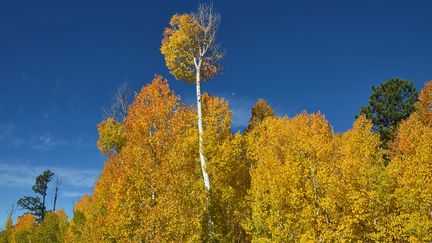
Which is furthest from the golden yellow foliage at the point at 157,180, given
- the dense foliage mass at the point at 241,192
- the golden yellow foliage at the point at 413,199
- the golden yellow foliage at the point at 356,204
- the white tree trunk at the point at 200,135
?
the golden yellow foliage at the point at 413,199

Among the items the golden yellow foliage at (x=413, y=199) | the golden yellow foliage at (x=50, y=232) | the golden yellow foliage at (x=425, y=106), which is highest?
the golden yellow foliage at (x=425, y=106)

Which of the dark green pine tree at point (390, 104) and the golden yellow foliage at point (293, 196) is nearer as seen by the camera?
the golden yellow foliage at point (293, 196)

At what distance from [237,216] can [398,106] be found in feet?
83.4

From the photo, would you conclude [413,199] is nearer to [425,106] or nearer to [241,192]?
[241,192]

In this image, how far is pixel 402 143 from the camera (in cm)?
3619

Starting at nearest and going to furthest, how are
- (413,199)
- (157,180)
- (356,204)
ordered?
1. (157,180)
2. (356,204)
3. (413,199)

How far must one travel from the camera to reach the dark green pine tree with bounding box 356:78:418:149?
138ft

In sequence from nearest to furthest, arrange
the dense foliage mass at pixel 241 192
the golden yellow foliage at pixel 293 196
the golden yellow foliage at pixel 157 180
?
the golden yellow foliage at pixel 157 180
the dense foliage mass at pixel 241 192
the golden yellow foliage at pixel 293 196

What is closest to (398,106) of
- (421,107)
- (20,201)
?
(421,107)

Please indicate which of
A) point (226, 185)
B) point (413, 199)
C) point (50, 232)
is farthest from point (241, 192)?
point (50, 232)

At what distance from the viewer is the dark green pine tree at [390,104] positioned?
42.1m

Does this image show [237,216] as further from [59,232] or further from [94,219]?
[59,232]

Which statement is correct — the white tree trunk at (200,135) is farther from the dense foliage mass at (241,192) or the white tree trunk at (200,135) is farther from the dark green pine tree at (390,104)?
the dark green pine tree at (390,104)

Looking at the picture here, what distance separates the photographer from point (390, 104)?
140ft
